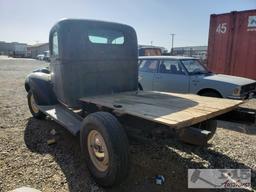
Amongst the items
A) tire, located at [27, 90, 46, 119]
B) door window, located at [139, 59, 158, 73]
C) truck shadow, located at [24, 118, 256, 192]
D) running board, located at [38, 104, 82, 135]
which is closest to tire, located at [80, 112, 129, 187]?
truck shadow, located at [24, 118, 256, 192]

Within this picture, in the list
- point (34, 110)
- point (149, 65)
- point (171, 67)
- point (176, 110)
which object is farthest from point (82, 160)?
point (149, 65)

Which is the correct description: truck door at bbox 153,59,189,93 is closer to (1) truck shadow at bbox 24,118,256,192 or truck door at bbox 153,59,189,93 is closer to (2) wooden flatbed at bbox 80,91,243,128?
(1) truck shadow at bbox 24,118,256,192

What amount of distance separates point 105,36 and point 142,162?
8.30 ft

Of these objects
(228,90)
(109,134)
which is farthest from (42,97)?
(228,90)

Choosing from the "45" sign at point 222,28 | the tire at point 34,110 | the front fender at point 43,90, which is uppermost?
the "45" sign at point 222,28

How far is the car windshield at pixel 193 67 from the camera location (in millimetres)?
7074

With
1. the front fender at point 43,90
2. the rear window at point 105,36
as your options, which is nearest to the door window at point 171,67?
the rear window at point 105,36

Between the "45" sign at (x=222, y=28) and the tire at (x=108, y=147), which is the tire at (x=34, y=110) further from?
the "45" sign at (x=222, y=28)

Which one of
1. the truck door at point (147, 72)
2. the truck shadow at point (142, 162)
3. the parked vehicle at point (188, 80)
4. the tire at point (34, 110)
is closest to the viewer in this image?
the truck shadow at point (142, 162)

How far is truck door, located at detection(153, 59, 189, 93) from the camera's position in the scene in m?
7.00

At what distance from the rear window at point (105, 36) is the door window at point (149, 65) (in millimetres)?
2930

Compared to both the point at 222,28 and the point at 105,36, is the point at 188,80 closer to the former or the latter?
the point at 105,36

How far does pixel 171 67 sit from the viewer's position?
7.32 meters

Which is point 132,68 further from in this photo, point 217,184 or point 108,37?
point 217,184
